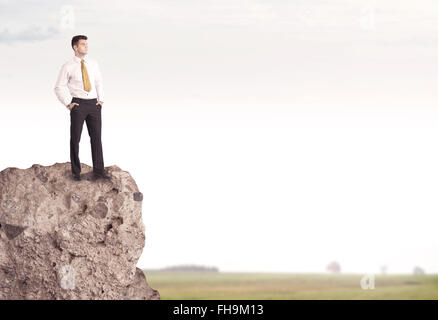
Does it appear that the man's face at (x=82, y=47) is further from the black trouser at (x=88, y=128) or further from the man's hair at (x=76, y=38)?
the black trouser at (x=88, y=128)

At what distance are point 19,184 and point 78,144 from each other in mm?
1047

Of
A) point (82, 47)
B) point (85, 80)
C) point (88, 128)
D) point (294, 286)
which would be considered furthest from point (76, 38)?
point (294, 286)

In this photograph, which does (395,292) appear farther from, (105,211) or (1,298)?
(1,298)

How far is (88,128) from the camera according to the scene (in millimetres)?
12289

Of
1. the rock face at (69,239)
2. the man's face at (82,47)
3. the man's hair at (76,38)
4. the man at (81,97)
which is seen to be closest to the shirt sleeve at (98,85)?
the man at (81,97)

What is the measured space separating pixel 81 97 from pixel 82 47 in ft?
2.42

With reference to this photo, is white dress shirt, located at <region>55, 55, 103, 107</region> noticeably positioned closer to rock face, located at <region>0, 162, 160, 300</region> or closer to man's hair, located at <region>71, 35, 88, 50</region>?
man's hair, located at <region>71, 35, 88, 50</region>

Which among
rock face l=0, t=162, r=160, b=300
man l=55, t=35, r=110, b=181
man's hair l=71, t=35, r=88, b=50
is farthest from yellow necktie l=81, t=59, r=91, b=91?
rock face l=0, t=162, r=160, b=300

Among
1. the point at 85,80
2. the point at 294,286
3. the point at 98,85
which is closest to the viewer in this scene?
the point at 85,80

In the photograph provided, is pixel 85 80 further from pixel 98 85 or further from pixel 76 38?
pixel 76 38

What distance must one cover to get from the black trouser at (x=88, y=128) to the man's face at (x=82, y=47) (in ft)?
2.29

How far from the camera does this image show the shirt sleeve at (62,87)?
474 inches

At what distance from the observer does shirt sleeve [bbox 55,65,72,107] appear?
1205 centimetres
